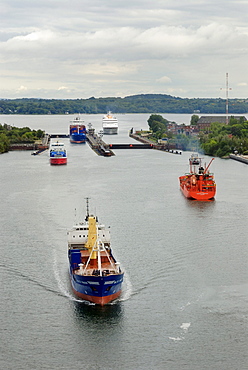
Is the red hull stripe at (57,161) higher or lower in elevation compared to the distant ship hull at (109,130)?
lower

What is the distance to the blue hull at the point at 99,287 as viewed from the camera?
691 inches

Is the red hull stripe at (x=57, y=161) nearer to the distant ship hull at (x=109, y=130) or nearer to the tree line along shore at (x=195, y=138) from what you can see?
the tree line along shore at (x=195, y=138)

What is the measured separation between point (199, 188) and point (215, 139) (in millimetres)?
30778

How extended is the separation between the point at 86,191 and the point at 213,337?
21.5 meters

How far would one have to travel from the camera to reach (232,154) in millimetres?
59000

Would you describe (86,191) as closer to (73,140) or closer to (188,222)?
(188,222)

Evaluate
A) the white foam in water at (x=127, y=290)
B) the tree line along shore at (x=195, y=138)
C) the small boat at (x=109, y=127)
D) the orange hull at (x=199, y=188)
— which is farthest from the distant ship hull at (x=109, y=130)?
the white foam in water at (x=127, y=290)

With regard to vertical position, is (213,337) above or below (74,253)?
below

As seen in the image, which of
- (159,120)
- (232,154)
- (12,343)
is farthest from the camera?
(159,120)

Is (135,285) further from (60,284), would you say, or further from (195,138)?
(195,138)

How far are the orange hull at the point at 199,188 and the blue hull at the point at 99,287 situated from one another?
16860 millimetres

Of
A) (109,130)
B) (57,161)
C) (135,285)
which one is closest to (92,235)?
(135,285)

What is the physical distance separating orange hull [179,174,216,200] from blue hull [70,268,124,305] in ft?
55.3

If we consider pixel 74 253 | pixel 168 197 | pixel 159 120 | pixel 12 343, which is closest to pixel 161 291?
pixel 74 253
